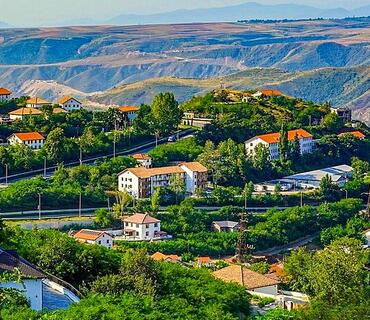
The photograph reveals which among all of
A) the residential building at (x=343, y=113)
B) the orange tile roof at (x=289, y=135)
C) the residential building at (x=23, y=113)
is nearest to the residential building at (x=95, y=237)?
the residential building at (x=23, y=113)

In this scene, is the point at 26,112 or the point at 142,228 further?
the point at 26,112

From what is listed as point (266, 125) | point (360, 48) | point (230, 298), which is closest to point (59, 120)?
point (266, 125)

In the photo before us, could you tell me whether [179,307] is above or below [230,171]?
above

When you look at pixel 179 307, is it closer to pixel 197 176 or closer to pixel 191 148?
pixel 197 176

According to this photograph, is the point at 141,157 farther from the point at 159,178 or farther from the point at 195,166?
the point at 159,178

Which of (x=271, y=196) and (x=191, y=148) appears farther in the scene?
(x=191, y=148)

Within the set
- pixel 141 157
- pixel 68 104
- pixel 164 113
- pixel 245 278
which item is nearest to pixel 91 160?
pixel 141 157

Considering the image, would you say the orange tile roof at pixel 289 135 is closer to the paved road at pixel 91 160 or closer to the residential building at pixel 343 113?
the paved road at pixel 91 160
